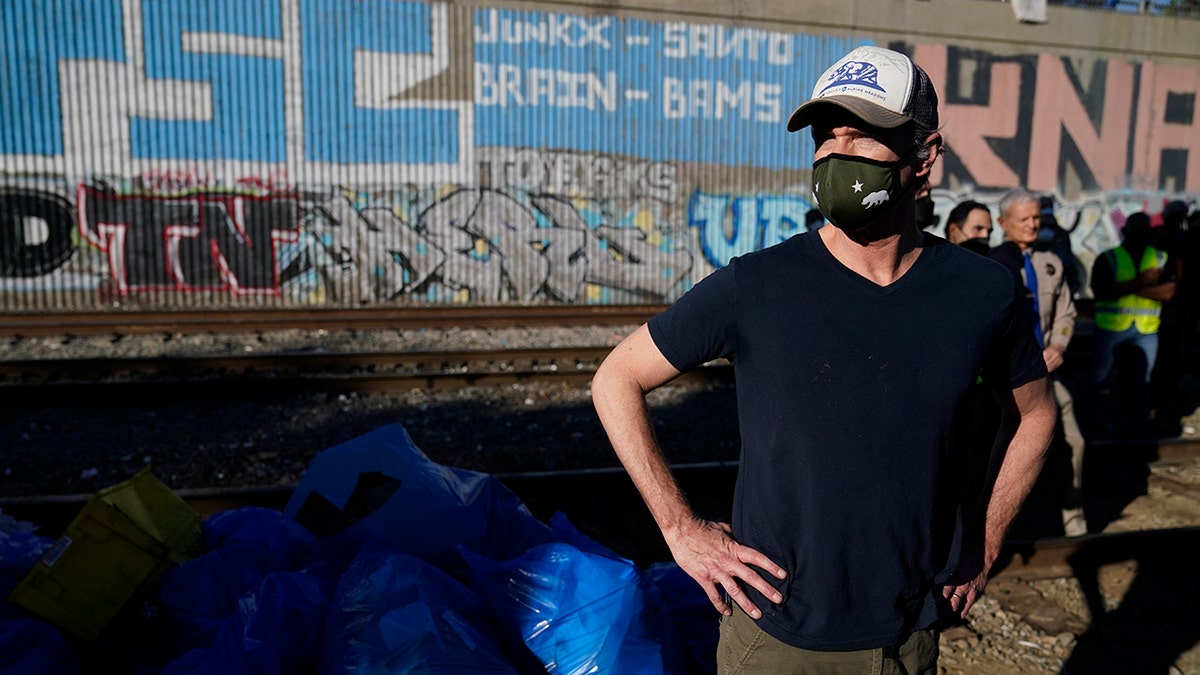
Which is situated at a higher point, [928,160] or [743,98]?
[743,98]

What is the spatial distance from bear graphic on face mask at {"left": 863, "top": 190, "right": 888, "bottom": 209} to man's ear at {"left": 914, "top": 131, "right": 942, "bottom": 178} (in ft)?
0.43

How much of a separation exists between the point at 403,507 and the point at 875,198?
8.47 ft

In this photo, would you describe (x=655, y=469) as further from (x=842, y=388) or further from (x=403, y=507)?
(x=403, y=507)

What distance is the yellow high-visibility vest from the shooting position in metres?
6.93

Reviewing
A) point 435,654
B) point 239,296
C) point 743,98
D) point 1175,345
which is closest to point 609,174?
point 743,98

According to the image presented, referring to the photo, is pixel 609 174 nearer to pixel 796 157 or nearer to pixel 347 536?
pixel 796 157

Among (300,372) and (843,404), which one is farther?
(300,372)

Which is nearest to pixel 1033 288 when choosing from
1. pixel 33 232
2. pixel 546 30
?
pixel 546 30

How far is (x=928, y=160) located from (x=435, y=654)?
1.93 metres

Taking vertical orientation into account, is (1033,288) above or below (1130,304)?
above

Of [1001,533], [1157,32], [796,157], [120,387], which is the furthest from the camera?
[1157,32]

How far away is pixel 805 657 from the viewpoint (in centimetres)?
193

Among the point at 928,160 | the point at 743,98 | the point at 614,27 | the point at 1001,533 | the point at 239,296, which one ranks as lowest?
the point at 239,296

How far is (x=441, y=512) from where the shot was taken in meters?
3.78
